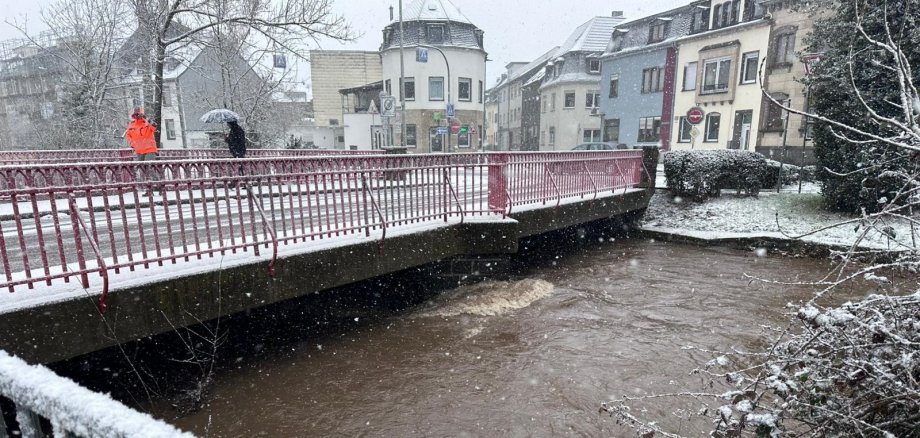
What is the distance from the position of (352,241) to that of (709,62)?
27858 mm

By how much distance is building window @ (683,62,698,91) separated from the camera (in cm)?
2829

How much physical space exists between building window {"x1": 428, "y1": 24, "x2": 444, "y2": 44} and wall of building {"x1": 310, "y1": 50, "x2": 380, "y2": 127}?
13815 mm

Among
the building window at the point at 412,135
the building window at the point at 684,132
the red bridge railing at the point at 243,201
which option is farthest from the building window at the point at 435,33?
the red bridge railing at the point at 243,201

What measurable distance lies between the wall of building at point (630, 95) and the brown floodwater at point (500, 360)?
25309 millimetres

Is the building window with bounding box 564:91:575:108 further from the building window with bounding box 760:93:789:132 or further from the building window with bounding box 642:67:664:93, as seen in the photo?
the building window with bounding box 760:93:789:132

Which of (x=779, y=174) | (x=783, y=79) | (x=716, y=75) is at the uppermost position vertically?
(x=716, y=75)

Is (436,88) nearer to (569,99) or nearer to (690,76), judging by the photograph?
(569,99)

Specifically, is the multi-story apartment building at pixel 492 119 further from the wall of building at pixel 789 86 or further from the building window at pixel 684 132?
the wall of building at pixel 789 86

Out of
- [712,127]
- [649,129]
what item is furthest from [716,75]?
[649,129]

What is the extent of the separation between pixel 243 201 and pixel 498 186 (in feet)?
14.1

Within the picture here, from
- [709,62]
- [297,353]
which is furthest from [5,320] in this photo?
[709,62]

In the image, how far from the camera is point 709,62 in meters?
27.2

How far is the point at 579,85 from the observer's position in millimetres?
40188


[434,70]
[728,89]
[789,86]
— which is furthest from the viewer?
[434,70]
